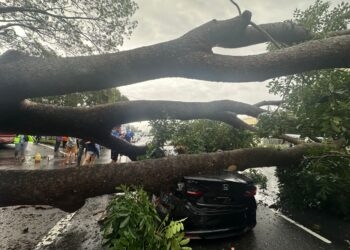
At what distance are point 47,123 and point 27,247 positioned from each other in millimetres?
2267

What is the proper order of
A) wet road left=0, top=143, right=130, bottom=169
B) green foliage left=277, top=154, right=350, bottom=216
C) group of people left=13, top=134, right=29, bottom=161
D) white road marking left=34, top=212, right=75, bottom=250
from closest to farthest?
white road marking left=34, top=212, right=75, bottom=250 < green foliage left=277, top=154, right=350, bottom=216 < wet road left=0, top=143, right=130, bottom=169 < group of people left=13, top=134, right=29, bottom=161

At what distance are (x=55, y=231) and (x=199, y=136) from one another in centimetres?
489

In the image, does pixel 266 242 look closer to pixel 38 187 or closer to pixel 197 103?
pixel 197 103

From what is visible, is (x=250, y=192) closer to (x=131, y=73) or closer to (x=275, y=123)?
(x=275, y=123)

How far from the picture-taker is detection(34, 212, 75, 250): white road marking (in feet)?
16.4

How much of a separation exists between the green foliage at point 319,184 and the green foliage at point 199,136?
184 cm

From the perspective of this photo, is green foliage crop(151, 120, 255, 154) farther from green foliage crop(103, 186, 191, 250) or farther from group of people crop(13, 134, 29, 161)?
group of people crop(13, 134, 29, 161)

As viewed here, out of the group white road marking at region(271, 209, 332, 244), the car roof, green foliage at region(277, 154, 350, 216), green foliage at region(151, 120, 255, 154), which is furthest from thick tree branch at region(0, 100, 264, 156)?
white road marking at region(271, 209, 332, 244)

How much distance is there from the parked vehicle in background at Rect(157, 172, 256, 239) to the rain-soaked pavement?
418 mm

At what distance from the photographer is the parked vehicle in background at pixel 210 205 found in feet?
15.1

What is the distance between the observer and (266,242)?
5.22 metres

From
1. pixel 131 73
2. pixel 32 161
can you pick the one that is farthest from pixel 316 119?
pixel 32 161

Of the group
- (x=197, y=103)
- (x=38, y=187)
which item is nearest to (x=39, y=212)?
(x=38, y=187)

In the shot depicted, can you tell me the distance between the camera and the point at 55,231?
5.62 metres
